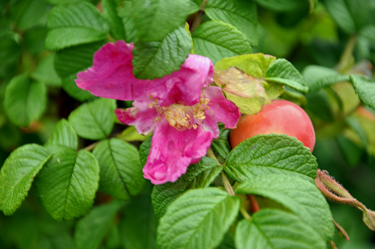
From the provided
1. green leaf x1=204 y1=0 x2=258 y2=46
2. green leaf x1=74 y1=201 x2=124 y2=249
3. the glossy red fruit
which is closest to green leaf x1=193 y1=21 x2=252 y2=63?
green leaf x1=204 y1=0 x2=258 y2=46

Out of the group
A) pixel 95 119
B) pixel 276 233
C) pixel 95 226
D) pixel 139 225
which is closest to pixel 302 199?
pixel 276 233

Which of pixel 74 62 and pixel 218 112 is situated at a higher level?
pixel 218 112

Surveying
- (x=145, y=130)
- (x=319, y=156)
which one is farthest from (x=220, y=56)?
(x=319, y=156)

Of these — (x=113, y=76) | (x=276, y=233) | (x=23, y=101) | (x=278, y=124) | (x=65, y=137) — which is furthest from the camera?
(x=23, y=101)

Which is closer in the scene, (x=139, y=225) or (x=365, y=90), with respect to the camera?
(x=365, y=90)

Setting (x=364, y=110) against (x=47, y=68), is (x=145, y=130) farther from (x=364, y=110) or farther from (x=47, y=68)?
(x=364, y=110)

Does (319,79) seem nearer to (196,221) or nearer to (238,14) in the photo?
(238,14)

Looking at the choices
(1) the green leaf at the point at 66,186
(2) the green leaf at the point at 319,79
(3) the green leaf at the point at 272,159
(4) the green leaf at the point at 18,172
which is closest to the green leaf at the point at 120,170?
(1) the green leaf at the point at 66,186
